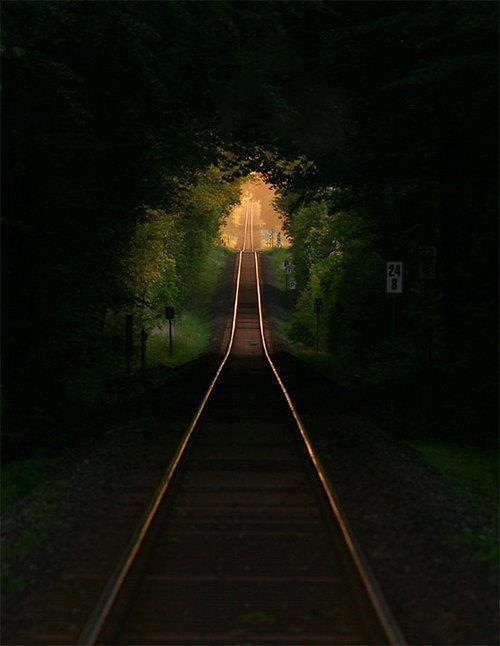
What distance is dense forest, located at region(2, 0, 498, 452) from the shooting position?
51.5 feet

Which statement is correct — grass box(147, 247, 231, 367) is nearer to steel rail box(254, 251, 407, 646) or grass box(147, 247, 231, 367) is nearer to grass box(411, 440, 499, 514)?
grass box(411, 440, 499, 514)

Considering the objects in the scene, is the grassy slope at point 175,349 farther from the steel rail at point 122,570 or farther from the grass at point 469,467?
the grass at point 469,467

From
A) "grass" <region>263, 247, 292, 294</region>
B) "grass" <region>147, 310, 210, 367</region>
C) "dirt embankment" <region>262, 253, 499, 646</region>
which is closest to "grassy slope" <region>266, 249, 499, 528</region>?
"dirt embankment" <region>262, 253, 499, 646</region>

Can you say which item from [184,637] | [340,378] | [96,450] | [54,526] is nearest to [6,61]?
[96,450]

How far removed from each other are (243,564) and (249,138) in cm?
1739

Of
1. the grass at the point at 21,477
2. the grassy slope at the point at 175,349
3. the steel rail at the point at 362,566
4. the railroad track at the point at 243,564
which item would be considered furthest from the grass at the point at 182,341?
the steel rail at the point at 362,566

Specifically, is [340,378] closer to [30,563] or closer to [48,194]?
[48,194]

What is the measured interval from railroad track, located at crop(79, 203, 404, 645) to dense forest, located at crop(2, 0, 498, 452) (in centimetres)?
448

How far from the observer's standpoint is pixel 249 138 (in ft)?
79.4

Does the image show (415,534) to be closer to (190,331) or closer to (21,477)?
(21,477)

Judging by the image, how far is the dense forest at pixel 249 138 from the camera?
51.5ft

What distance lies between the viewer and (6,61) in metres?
15.7

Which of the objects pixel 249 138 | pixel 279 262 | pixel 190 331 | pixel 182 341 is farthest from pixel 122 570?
pixel 279 262

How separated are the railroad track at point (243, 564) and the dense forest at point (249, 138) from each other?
14.7 ft
